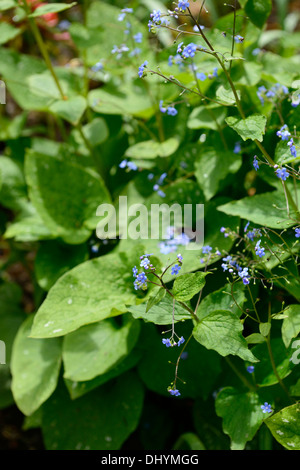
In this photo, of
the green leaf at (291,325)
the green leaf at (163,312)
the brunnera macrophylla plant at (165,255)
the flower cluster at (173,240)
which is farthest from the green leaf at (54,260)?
the green leaf at (291,325)

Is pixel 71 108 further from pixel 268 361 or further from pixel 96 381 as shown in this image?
pixel 268 361

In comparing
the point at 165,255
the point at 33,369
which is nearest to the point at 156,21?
the point at 165,255

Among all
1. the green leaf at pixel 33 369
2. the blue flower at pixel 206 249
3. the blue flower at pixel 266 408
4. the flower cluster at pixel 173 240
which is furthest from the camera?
the green leaf at pixel 33 369

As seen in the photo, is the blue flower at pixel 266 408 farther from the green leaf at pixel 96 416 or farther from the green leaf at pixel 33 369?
the green leaf at pixel 33 369

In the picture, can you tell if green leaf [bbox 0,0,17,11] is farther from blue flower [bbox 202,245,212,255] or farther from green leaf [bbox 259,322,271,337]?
green leaf [bbox 259,322,271,337]

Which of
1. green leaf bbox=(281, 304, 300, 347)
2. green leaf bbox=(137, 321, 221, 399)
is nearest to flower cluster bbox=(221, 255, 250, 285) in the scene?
green leaf bbox=(281, 304, 300, 347)

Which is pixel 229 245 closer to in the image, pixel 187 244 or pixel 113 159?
pixel 187 244
